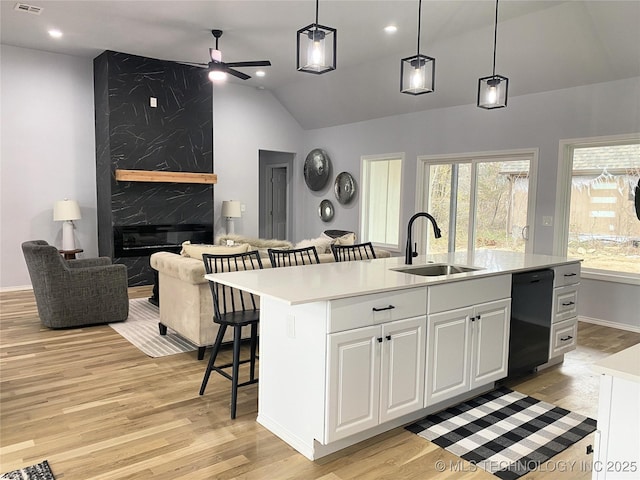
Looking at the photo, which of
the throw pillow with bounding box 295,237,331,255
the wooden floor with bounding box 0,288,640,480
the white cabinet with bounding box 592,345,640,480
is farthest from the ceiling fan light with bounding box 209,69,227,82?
the white cabinet with bounding box 592,345,640,480

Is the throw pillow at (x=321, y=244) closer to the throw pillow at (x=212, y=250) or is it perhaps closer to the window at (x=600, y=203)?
the throw pillow at (x=212, y=250)

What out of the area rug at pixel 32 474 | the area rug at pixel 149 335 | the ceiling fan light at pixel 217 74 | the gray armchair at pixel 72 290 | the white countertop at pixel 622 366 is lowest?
the area rug at pixel 149 335

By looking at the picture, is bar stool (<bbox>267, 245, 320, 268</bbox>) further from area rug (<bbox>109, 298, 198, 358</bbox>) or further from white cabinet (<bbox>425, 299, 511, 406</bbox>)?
white cabinet (<bbox>425, 299, 511, 406</bbox>)

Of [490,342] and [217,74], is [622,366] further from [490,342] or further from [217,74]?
[217,74]

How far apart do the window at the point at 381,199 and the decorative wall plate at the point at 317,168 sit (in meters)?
0.90

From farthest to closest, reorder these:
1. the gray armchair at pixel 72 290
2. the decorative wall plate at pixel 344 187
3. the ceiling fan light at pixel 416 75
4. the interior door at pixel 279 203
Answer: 1. the interior door at pixel 279 203
2. the decorative wall plate at pixel 344 187
3. the gray armchair at pixel 72 290
4. the ceiling fan light at pixel 416 75

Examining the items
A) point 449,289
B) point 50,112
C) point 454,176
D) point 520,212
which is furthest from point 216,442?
point 50,112

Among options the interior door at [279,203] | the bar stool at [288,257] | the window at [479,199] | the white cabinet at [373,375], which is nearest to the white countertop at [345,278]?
the white cabinet at [373,375]

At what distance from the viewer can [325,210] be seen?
349 inches

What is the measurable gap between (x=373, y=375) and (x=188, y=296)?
2.08 metres

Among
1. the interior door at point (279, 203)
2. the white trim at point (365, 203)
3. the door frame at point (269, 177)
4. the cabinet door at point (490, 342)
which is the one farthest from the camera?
the interior door at point (279, 203)

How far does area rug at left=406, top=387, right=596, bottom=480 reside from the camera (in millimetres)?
2475

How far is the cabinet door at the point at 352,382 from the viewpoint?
233cm

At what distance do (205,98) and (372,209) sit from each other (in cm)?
328
